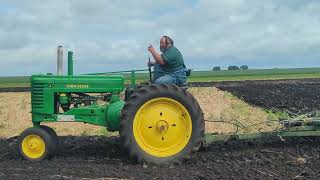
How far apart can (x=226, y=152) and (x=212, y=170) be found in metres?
1.58

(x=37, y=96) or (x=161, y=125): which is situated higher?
(x=37, y=96)

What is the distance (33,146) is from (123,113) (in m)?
1.70

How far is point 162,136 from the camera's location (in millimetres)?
8555

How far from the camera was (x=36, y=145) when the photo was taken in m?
8.88

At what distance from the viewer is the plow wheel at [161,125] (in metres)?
8.29

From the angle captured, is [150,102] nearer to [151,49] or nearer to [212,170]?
[151,49]

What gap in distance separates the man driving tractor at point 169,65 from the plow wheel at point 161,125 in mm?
534

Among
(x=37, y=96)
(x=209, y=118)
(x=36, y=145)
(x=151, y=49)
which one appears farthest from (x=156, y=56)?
(x=209, y=118)

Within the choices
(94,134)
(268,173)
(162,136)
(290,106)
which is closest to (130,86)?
(162,136)

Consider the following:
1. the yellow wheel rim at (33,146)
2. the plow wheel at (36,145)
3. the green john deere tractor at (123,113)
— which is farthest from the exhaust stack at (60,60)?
the yellow wheel rim at (33,146)

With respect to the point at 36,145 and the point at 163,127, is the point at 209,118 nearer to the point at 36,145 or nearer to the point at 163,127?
the point at 163,127

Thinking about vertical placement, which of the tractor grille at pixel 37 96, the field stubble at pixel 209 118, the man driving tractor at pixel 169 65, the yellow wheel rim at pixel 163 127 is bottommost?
the field stubble at pixel 209 118

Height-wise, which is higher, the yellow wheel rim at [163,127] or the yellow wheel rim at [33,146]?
the yellow wheel rim at [163,127]

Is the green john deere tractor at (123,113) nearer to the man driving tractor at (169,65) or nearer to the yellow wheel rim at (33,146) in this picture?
the yellow wheel rim at (33,146)
